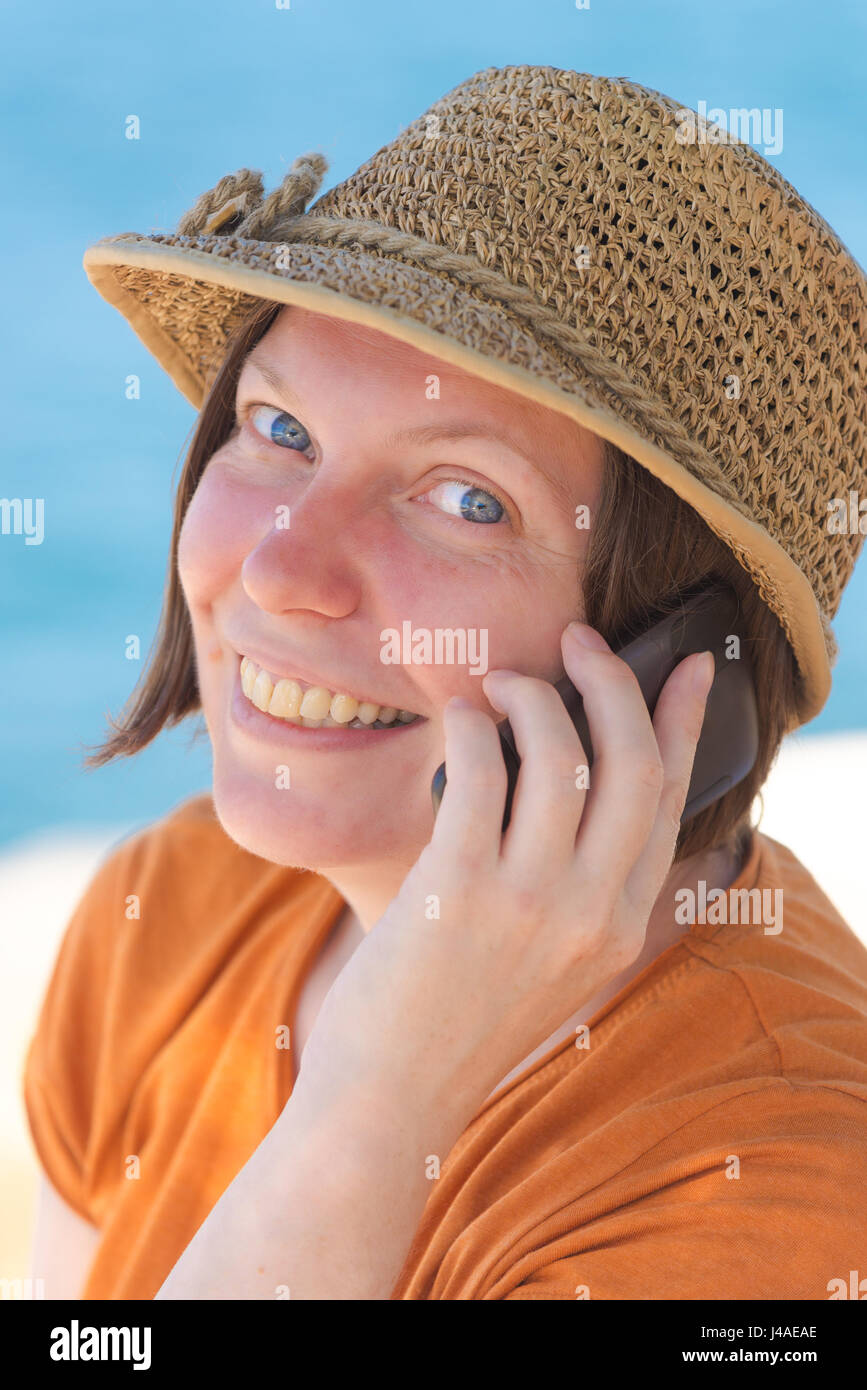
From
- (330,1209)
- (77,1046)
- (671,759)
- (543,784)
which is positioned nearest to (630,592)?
(671,759)

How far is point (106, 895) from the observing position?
226 cm

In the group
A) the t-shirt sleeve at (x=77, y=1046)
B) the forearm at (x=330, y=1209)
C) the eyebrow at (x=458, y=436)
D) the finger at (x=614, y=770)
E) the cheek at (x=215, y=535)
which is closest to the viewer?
the forearm at (x=330, y=1209)

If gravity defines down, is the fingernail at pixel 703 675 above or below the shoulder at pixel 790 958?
above

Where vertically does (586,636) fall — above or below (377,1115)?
above

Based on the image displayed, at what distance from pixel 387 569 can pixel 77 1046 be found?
1164 millimetres

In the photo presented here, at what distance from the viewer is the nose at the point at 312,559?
56.9 inches

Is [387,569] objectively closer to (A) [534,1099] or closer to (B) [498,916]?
(B) [498,916]

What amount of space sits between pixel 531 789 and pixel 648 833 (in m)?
0.15

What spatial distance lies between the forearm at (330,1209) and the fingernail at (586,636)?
1.84 ft

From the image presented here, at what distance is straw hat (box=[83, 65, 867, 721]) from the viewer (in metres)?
1.38

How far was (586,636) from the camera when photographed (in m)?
1.50

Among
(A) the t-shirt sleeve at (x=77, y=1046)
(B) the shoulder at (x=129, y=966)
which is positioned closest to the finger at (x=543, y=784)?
(B) the shoulder at (x=129, y=966)

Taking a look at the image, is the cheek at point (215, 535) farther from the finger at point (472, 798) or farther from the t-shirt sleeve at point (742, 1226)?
the t-shirt sleeve at point (742, 1226)

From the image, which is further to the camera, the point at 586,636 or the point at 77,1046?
the point at 77,1046
